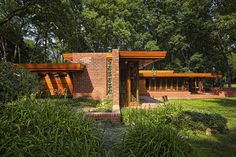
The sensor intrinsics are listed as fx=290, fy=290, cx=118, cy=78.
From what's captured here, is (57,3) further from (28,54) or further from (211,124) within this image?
(28,54)

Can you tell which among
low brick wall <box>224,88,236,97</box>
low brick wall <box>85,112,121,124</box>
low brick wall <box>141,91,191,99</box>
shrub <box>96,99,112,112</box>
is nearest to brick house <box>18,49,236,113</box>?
shrub <box>96,99,112,112</box>

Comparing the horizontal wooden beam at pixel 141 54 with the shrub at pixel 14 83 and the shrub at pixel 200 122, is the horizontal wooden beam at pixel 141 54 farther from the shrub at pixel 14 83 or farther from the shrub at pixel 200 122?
the shrub at pixel 14 83

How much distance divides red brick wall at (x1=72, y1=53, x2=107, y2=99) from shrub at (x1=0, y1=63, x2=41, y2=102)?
29.8 ft

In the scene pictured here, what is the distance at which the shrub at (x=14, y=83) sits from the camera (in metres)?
11.2

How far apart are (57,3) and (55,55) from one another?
40.6 meters

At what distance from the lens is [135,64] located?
65.6 ft

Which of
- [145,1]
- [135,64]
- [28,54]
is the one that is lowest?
[135,64]

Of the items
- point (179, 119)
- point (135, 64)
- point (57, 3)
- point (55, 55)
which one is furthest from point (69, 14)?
point (55, 55)

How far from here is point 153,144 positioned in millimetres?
6672

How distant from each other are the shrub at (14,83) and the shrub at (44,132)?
10.4 feet

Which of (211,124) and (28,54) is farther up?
(28,54)

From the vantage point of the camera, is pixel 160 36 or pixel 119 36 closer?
pixel 119 36

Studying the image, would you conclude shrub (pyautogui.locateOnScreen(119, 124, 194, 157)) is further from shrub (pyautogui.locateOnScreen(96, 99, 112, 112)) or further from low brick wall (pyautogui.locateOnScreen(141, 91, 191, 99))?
low brick wall (pyautogui.locateOnScreen(141, 91, 191, 99))

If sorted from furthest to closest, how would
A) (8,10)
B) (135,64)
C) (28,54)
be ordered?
(28,54) < (8,10) < (135,64)
